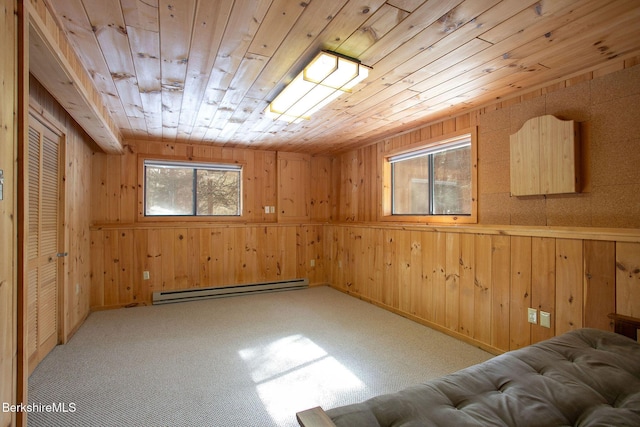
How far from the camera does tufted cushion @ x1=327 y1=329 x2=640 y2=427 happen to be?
1010 millimetres

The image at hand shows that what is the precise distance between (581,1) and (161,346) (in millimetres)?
3852

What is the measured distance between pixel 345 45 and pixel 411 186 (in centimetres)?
247

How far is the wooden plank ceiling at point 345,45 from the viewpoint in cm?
164

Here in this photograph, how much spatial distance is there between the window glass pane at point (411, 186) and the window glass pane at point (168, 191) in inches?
121

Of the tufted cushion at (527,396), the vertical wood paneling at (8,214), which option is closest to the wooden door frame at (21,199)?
the vertical wood paneling at (8,214)

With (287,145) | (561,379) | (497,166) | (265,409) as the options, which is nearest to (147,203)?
(287,145)

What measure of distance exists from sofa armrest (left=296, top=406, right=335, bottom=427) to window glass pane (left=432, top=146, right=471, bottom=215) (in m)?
2.92

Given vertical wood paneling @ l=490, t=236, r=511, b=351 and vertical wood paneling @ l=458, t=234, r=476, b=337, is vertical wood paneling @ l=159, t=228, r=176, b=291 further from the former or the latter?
vertical wood paneling @ l=490, t=236, r=511, b=351

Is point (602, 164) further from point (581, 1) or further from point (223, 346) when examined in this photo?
point (223, 346)

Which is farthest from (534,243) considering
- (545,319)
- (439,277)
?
(439,277)

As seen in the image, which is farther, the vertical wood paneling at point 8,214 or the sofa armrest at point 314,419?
the vertical wood paneling at point 8,214

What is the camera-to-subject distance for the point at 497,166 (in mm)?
2938

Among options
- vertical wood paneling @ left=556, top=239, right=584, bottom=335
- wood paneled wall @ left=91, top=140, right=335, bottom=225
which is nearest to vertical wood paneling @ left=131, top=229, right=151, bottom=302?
wood paneled wall @ left=91, top=140, right=335, bottom=225

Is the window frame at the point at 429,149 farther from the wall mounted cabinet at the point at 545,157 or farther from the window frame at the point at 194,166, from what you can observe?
the window frame at the point at 194,166
